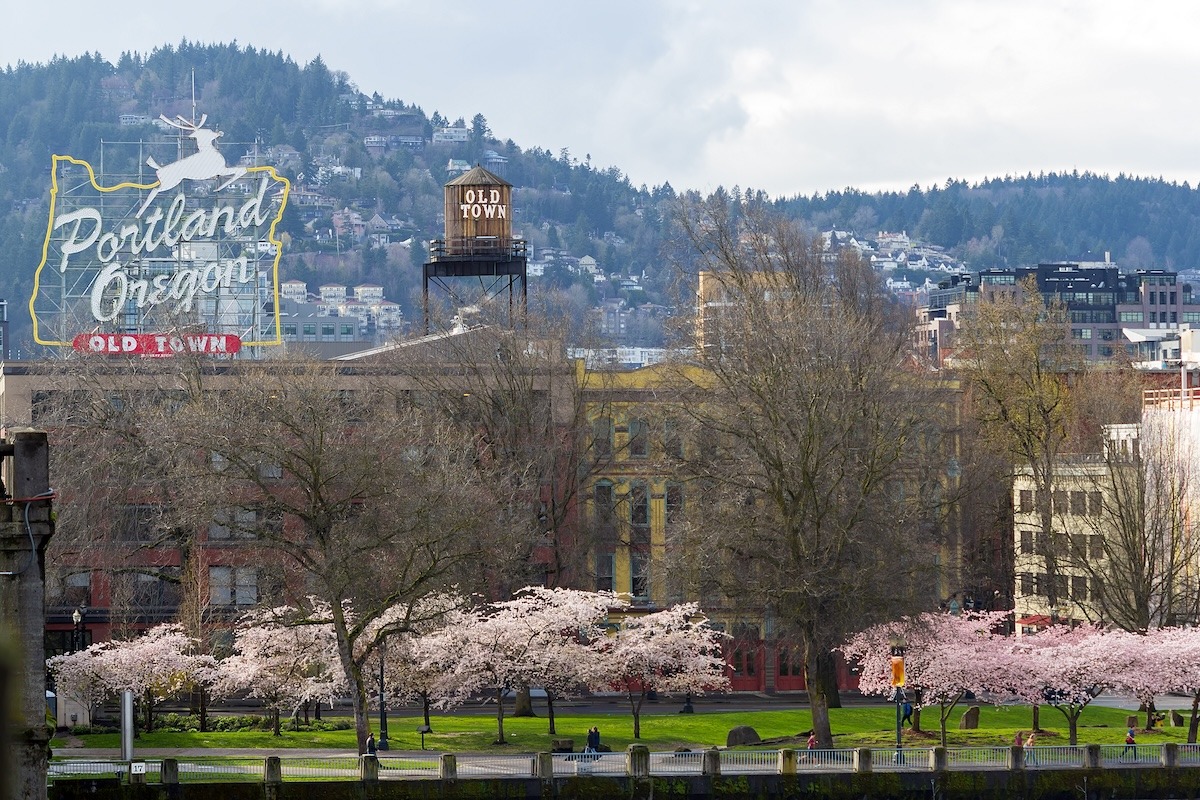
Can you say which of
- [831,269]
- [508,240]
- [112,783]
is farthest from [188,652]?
[831,269]

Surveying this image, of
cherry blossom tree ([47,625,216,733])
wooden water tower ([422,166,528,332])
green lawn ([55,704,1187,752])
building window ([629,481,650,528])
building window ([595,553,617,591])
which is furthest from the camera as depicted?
wooden water tower ([422,166,528,332])

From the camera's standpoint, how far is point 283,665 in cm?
5831

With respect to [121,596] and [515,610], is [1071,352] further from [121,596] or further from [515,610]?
[121,596]

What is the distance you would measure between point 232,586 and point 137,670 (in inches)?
537

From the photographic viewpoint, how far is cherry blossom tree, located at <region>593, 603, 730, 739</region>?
64.0 m

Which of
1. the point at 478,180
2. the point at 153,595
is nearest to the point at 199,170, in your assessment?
the point at 478,180

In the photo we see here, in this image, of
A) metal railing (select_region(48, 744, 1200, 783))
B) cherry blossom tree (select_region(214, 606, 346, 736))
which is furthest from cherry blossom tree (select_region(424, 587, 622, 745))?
metal railing (select_region(48, 744, 1200, 783))

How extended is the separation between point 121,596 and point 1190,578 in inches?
1669

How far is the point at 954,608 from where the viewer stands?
8469 centimetres

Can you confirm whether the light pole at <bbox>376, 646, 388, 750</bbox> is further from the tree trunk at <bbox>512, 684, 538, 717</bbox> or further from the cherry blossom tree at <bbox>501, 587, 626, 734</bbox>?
the tree trunk at <bbox>512, 684, 538, 717</bbox>

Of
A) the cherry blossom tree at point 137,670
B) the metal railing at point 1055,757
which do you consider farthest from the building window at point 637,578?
the metal railing at point 1055,757

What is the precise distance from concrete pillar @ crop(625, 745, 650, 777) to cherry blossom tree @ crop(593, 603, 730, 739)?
53.9ft

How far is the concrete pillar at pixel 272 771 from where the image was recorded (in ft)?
145

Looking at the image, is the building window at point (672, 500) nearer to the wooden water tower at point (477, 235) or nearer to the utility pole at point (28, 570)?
the wooden water tower at point (477, 235)
